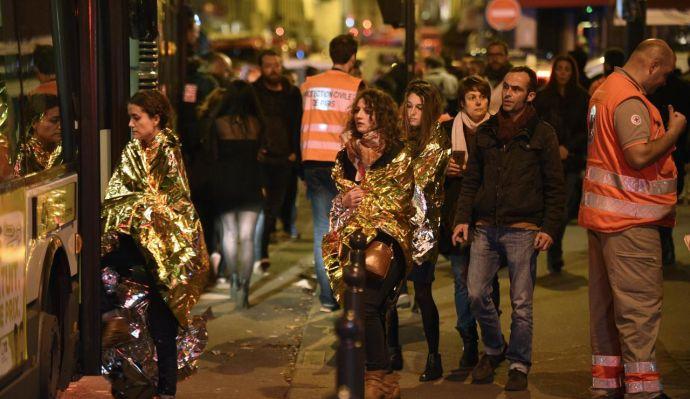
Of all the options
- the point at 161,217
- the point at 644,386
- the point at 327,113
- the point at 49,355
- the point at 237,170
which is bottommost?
the point at 644,386

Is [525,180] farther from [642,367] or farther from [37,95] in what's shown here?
[37,95]

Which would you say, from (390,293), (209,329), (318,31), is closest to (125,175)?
(390,293)

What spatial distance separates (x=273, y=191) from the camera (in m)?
12.3

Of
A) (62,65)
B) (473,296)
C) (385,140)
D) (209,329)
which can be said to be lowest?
(209,329)

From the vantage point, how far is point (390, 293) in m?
6.93

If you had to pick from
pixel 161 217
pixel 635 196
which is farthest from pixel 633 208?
pixel 161 217

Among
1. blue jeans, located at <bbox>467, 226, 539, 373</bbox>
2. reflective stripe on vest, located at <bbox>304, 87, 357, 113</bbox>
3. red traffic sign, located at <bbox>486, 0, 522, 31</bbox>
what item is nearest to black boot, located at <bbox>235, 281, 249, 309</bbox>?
reflective stripe on vest, located at <bbox>304, 87, 357, 113</bbox>

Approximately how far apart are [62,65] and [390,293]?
2205 millimetres

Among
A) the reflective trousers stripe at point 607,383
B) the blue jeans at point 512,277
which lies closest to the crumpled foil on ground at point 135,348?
the blue jeans at point 512,277

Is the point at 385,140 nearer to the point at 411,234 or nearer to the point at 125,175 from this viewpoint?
the point at 411,234

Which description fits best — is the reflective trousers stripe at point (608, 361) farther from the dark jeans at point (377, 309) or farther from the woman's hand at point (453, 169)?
the woman's hand at point (453, 169)

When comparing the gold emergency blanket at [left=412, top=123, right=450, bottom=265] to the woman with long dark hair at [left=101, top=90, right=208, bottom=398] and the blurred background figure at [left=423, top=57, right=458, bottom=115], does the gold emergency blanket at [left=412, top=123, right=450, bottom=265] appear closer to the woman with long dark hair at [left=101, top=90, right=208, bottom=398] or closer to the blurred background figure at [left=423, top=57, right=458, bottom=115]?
the woman with long dark hair at [left=101, top=90, right=208, bottom=398]

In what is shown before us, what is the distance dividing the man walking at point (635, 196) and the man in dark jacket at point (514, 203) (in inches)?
19.2

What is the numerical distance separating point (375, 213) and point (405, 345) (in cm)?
232
